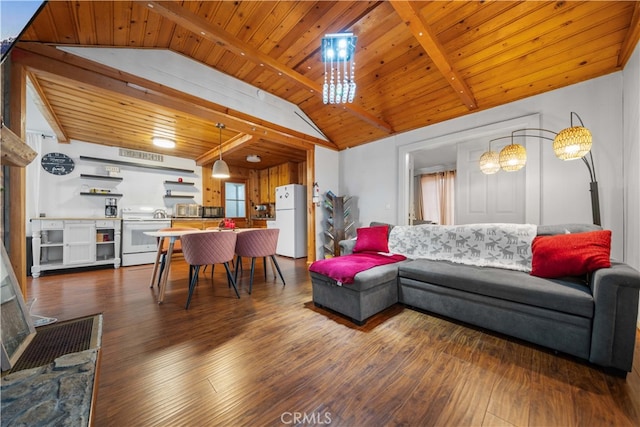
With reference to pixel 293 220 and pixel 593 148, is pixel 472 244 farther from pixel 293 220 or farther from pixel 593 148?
pixel 293 220

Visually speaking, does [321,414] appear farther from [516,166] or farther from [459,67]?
[459,67]

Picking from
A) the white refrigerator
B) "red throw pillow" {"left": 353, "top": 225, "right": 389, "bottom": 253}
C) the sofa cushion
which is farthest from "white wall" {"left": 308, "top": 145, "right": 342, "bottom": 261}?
the sofa cushion

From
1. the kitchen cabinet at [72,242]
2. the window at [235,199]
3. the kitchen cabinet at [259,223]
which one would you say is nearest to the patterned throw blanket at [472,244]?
the kitchen cabinet at [259,223]

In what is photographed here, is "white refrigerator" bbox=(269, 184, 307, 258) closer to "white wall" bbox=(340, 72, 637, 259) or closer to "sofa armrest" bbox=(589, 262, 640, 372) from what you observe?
"white wall" bbox=(340, 72, 637, 259)

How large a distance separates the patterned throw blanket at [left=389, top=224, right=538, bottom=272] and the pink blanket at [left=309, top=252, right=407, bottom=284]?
15.3 inches

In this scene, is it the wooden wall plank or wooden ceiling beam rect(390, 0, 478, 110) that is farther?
the wooden wall plank

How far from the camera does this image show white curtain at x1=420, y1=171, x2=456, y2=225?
6.00 metres

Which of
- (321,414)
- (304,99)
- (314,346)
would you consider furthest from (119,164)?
(321,414)

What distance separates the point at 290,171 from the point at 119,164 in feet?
11.9

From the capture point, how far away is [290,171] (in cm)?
596

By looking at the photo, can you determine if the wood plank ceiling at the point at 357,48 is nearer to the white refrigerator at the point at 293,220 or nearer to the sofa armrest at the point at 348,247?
the white refrigerator at the point at 293,220

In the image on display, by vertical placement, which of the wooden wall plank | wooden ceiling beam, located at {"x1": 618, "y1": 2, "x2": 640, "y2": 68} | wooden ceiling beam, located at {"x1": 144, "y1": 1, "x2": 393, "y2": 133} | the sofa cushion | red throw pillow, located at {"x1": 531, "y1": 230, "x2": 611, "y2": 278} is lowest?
the sofa cushion

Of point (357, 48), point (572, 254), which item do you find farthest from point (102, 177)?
point (572, 254)

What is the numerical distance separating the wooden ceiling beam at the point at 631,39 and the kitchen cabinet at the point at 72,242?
23.0ft
